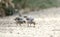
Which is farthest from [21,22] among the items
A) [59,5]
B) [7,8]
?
[59,5]

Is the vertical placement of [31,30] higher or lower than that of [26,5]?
higher

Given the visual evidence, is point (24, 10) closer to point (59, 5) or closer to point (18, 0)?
point (18, 0)

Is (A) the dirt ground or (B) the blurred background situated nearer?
(A) the dirt ground

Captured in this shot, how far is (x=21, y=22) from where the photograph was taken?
1120 centimetres

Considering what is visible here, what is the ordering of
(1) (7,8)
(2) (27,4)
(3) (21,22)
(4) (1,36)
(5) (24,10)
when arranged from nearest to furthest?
(4) (1,36)
(3) (21,22)
(1) (7,8)
(5) (24,10)
(2) (27,4)

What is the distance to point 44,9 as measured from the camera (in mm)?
23969

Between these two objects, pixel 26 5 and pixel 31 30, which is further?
pixel 26 5

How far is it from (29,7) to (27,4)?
0.54m

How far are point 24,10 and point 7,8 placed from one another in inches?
126

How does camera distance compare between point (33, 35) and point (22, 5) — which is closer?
point (33, 35)

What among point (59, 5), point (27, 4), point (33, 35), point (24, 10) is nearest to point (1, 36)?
point (33, 35)

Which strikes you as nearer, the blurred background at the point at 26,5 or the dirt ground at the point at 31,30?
the dirt ground at the point at 31,30

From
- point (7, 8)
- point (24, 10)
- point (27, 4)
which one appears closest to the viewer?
point (7, 8)

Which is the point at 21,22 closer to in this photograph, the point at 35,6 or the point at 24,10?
the point at 24,10
